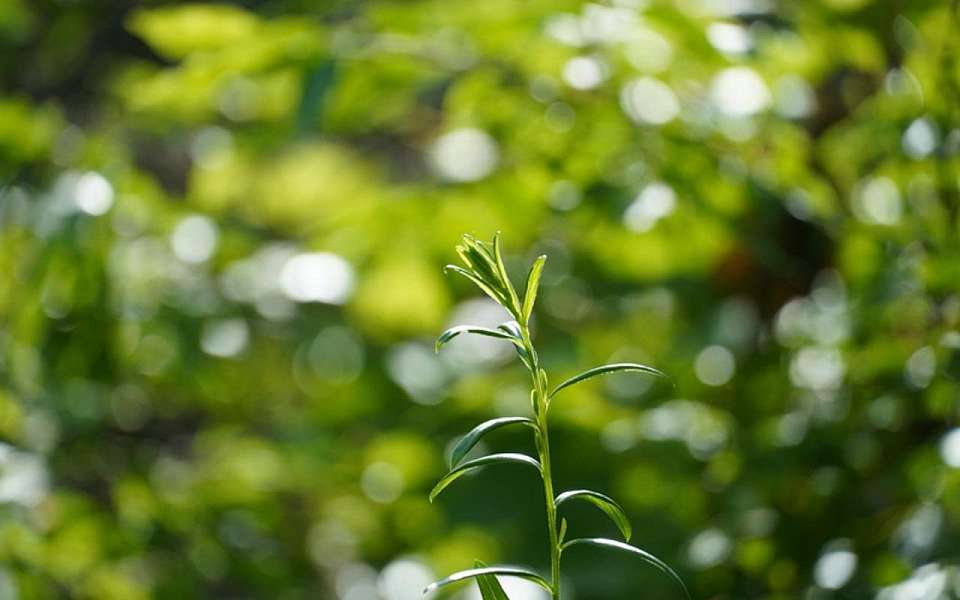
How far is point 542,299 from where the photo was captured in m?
0.70

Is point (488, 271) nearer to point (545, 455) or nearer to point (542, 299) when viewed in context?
point (545, 455)

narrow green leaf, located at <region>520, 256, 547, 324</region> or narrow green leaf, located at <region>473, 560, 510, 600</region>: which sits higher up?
narrow green leaf, located at <region>520, 256, 547, 324</region>

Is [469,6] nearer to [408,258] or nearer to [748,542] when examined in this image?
[408,258]

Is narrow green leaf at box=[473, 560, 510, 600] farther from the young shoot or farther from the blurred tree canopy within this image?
the blurred tree canopy

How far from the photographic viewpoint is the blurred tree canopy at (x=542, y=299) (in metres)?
0.49

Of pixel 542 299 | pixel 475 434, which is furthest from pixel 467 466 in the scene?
pixel 542 299

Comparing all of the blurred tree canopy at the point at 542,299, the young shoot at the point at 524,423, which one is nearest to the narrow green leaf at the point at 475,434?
the young shoot at the point at 524,423

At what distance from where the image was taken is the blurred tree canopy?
49cm

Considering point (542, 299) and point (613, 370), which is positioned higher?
point (613, 370)

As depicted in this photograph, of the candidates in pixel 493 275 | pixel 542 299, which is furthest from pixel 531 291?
pixel 542 299

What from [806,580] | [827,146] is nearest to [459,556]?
[806,580]

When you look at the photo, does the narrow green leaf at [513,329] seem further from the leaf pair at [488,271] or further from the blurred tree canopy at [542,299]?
the blurred tree canopy at [542,299]

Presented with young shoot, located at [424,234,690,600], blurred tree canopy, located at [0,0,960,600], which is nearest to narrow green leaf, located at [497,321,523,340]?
young shoot, located at [424,234,690,600]

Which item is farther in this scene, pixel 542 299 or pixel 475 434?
pixel 542 299
